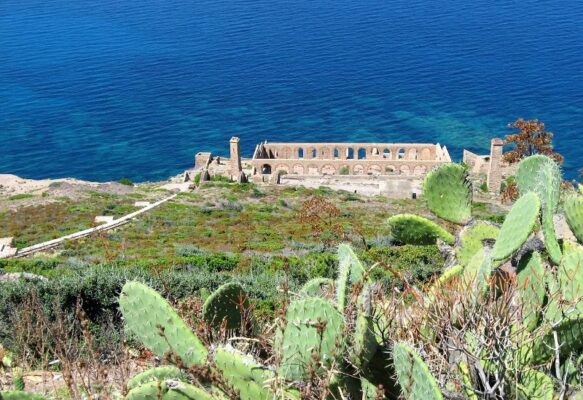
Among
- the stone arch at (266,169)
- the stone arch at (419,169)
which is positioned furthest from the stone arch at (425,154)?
the stone arch at (266,169)

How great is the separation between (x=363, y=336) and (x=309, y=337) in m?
0.39

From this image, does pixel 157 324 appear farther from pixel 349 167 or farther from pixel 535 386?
pixel 349 167

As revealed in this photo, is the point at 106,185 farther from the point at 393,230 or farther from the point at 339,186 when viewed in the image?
the point at 393,230

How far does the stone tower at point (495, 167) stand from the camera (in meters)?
40.1

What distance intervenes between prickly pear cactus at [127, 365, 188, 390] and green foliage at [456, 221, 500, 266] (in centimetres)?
343

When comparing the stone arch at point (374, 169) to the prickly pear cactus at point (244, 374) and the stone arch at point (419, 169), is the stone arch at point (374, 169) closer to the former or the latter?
the stone arch at point (419, 169)

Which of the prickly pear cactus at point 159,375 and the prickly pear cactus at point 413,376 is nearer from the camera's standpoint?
the prickly pear cactus at point 413,376

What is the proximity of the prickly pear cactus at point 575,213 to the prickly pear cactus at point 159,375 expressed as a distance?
378 cm

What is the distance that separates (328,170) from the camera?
4703cm

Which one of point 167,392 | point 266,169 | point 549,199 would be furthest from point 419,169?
point 167,392

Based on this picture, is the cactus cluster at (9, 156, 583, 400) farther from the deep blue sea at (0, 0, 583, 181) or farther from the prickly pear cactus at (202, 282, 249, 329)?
the deep blue sea at (0, 0, 583, 181)

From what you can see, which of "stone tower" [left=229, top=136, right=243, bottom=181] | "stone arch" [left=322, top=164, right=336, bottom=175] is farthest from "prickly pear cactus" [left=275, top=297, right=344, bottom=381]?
"stone arch" [left=322, top=164, right=336, bottom=175]

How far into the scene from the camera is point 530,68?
250 ft

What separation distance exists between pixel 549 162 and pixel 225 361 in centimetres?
372
